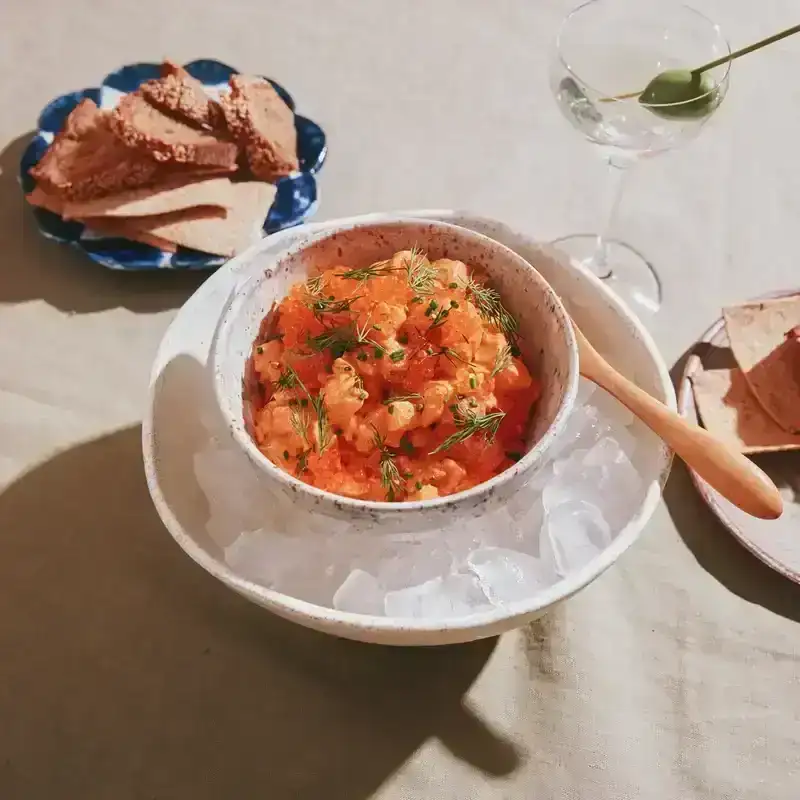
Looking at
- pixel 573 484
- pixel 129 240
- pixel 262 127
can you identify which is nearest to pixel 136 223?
pixel 129 240

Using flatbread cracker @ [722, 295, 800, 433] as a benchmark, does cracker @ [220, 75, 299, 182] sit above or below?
above

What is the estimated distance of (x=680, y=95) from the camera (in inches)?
35.4

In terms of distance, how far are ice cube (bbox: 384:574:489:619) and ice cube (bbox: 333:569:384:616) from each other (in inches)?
0.4

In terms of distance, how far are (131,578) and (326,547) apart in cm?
26

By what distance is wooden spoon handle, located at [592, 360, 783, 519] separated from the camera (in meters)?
0.63

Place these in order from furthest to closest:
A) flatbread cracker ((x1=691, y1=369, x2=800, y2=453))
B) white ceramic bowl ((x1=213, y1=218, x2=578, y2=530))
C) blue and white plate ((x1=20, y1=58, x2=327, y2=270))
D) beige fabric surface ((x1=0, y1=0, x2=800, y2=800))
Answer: blue and white plate ((x1=20, y1=58, x2=327, y2=270)) → flatbread cracker ((x1=691, y1=369, x2=800, y2=453)) → beige fabric surface ((x1=0, y1=0, x2=800, y2=800)) → white ceramic bowl ((x1=213, y1=218, x2=578, y2=530))

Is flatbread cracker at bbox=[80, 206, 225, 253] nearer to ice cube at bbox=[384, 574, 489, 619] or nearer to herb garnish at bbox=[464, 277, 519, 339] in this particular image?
herb garnish at bbox=[464, 277, 519, 339]

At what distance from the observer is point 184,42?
1360 mm

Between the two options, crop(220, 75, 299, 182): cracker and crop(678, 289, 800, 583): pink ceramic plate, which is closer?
crop(678, 289, 800, 583): pink ceramic plate

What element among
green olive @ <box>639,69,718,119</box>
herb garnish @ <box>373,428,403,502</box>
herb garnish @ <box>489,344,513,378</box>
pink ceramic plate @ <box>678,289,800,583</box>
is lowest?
pink ceramic plate @ <box>678,289,800,583</box>

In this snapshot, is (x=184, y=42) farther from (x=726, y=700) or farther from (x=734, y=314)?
(x=726, y=700)

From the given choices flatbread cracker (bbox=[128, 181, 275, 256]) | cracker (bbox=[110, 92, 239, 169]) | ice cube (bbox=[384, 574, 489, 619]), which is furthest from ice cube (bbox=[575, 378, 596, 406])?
cracker (bbox=[110, 92, 239, 169])

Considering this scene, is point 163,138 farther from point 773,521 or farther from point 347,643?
point 773,521

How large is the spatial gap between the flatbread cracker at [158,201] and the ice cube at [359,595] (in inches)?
25.1
